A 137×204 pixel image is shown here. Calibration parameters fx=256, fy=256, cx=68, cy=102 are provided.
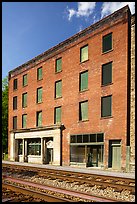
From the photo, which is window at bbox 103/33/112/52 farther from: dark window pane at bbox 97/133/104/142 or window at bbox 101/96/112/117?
dark window pane at bbox 97/133/104/142

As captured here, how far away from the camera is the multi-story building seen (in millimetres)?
23781

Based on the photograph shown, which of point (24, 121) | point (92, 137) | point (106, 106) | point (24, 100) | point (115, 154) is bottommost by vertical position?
point (115, 154)

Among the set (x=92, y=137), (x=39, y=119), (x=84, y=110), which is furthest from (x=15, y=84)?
(x=92, y=137)

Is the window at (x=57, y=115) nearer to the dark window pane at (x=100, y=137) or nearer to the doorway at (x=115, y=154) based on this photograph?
the dark window pane at (x=100, y=137)

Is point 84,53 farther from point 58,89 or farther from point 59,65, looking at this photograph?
point 58,89

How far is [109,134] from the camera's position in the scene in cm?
2428

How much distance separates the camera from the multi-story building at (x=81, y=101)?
2378 cm

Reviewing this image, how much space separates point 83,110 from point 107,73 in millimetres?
5016

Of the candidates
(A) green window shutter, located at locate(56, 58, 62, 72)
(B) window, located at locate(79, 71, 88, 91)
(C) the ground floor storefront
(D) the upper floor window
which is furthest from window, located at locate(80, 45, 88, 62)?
(C) the ground floor storefront

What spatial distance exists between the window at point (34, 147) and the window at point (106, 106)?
12224 millimetres

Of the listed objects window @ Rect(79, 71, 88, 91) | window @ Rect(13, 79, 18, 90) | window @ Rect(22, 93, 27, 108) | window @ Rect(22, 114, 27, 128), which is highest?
window @ Rect(13, 79, 18, 90)

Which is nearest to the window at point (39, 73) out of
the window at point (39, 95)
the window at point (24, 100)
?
the window at point (39, 95)

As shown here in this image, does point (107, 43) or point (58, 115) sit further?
point (58, 115)

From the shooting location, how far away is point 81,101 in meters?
28.0
